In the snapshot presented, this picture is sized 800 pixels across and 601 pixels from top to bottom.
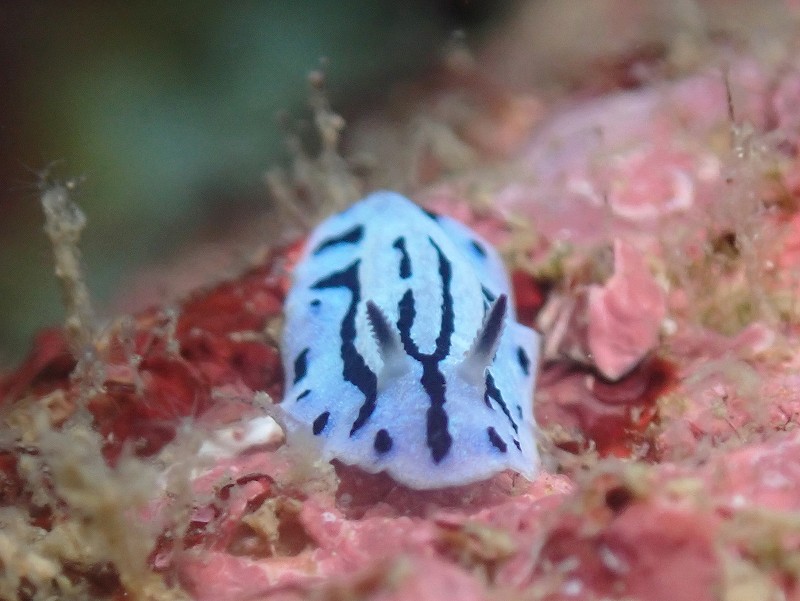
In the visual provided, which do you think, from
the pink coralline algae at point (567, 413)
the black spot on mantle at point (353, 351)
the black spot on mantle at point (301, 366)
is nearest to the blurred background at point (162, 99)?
the pink coralline algae at point (567, 413)

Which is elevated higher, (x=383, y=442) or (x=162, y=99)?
(x=162, y=99)

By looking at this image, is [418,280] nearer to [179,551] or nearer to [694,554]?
[179,551]

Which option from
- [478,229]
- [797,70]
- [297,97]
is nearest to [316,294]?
[478,229]

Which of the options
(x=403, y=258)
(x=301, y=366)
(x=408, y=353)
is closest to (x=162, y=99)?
(x=403, y=258)

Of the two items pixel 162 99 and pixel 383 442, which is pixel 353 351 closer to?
pixel 383 442

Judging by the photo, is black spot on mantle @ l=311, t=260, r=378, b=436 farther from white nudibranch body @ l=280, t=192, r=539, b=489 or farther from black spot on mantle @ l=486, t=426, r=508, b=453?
black spot on mantle @ l=486, t=426, r=508, b=453

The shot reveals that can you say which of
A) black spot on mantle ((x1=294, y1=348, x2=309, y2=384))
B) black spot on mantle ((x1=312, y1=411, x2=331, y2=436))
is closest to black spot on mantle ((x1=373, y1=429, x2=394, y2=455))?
black spot on mantle ((x1=312, y1=411, x2=331, y2=436))
